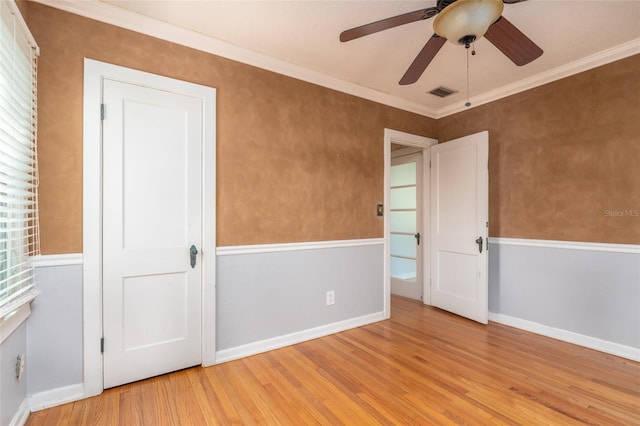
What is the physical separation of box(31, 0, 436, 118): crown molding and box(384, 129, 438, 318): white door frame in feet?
1.68

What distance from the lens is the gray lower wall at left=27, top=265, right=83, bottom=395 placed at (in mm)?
1801

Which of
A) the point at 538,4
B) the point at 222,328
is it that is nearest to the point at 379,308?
the point at 222,328

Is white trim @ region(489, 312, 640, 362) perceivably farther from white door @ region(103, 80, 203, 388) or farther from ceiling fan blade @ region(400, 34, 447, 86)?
white door @ region(103, 80, 203, 388)

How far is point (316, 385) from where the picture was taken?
2.07 m

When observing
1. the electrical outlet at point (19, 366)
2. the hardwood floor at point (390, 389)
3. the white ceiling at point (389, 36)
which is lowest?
the hardwood floor at point (390, 389)

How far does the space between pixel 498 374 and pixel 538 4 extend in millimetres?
2540

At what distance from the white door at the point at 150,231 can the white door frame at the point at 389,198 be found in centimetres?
199

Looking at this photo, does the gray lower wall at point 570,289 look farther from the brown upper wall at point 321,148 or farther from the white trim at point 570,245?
the brown upper wall at point 321,148

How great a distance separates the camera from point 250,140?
2523 millimetres

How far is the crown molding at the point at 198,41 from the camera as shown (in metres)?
1.92

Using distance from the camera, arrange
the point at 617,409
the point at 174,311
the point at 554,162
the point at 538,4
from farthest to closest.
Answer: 1. the point at 554,162
2. the point at 174,311
3. the point at 538,4
4. the point at 617,409

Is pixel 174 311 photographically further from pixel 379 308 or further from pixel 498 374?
pixel 498 374

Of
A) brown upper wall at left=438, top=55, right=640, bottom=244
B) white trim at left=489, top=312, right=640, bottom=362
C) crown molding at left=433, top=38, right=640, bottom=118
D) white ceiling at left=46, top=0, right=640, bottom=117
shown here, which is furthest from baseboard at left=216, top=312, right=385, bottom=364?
crown molding at left=433, top=38, right=640, bottom=118

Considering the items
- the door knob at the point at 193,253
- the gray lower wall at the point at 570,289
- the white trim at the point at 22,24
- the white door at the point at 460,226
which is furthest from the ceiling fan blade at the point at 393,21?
the gray lower wall at the point at 570,289
